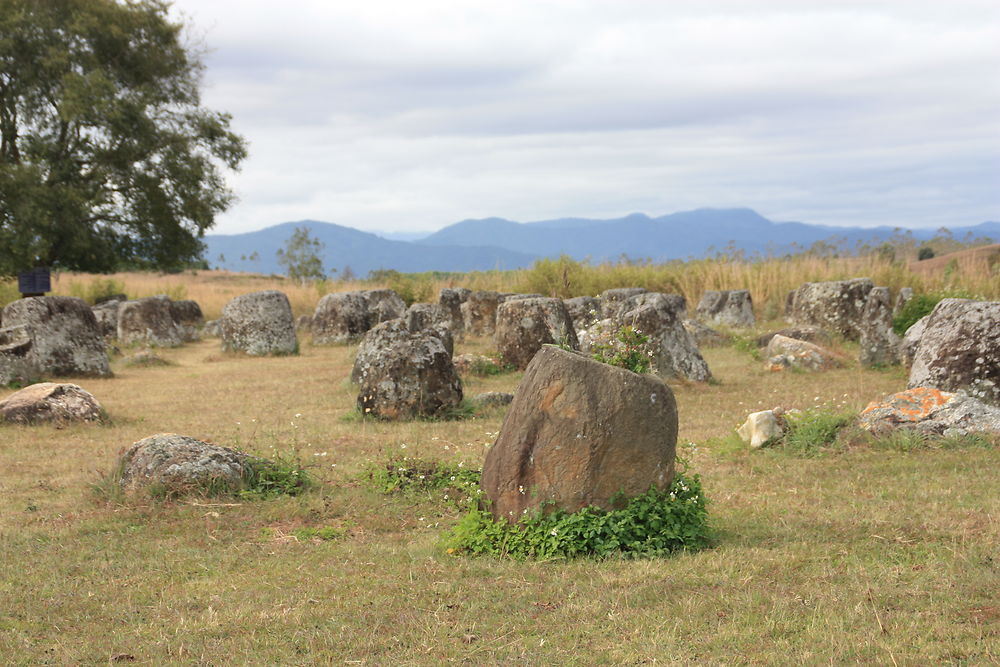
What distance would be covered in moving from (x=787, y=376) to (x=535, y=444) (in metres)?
9.47

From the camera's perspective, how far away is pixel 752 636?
14.0 ft

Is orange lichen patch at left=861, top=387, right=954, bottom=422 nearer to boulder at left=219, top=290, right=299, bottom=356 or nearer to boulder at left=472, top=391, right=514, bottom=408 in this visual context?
boulder at left=472, top=391, right=514, bottom=408

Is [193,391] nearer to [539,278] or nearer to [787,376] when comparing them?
[787,376]

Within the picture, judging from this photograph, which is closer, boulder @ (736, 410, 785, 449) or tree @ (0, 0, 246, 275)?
boulder @ (736, 410, 785, 449)

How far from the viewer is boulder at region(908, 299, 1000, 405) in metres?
9.24

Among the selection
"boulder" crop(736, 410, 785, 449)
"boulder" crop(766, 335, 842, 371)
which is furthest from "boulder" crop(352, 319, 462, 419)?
"boulder" crop(766, 335, 842, 371)

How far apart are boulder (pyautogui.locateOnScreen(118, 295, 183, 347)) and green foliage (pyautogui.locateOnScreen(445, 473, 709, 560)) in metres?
18.3

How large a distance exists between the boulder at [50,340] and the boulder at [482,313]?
8.18m

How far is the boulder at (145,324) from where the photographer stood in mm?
22219

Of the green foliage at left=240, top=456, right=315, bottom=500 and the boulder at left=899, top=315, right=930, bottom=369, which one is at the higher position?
the boulder at left=899, top=315, right=930, bottom=369

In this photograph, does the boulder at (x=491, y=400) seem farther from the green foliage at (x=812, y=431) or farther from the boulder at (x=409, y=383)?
the green foliage at (x=812, y=431)

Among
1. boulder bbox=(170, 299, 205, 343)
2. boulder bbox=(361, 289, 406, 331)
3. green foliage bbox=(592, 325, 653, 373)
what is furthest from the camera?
boulder bbox=(170, 299, 205, 343)

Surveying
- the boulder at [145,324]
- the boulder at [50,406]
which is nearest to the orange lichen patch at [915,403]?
the boulder at [50,406]

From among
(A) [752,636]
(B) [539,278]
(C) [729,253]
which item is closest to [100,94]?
(B) [539,278]
